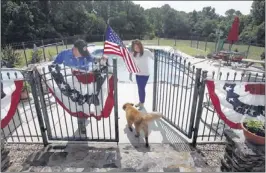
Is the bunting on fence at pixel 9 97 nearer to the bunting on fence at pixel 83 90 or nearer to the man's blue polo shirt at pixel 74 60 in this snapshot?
the bunting on fence at pixel 83 90

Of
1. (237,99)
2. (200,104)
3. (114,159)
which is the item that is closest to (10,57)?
(114,159)

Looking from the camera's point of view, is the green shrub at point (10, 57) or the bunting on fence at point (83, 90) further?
the green shrub at point (10, 57)

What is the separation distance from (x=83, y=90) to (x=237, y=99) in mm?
2678

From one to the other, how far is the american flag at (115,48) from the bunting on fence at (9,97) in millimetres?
1921

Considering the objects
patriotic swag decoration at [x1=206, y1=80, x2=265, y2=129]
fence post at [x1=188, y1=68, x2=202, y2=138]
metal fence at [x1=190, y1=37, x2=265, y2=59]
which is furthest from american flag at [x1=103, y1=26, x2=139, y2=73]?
metal fence at [x1=190, y1=37, x2=265, y2=59]

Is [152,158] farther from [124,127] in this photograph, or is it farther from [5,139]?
[5,139]

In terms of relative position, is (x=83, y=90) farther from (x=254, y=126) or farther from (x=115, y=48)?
(x=254, y=126)

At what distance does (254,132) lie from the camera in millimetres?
2973

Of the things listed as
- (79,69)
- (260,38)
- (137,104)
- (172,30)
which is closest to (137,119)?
(79,69)

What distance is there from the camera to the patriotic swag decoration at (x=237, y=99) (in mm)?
3518

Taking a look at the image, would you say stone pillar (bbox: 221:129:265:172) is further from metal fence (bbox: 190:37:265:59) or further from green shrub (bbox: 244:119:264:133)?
metal fence (bbox: 190:37:265:59)

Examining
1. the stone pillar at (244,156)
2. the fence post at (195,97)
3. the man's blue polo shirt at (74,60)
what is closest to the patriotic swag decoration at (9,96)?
the man's blue polo shirt at (74,60)

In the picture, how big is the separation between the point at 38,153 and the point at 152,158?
2040 mm

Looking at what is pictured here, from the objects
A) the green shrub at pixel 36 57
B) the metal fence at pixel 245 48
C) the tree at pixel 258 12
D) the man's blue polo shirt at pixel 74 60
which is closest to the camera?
the man's blue polo shirt at pixel 74 60
